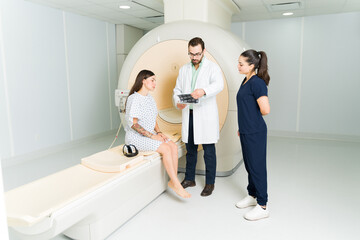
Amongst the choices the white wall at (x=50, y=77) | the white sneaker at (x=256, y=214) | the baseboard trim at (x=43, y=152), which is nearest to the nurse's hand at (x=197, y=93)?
the white sneaker at (x=256, y=214)

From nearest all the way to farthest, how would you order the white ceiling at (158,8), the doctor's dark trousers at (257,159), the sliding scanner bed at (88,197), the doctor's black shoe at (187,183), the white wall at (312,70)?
1. the sliding scanner bed at (88,197)
2. the doctor's dark trousers at (257,159)
3. the doctor's black shoe at (187,183)
4. the white ceiling at (158,8)
5. the white wall at (312,70)

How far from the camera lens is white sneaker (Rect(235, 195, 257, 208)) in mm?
2293

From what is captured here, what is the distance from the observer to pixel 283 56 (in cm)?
472

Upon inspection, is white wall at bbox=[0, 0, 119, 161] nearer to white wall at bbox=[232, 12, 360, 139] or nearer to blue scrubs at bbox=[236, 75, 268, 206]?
white wall at bbox=[232, 12, 360, 139]

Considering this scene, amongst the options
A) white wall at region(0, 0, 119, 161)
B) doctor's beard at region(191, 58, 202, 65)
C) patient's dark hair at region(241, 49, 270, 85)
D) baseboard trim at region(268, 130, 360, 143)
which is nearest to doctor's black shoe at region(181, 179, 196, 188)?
doctor's beard at region(191, 58, 202, 65)

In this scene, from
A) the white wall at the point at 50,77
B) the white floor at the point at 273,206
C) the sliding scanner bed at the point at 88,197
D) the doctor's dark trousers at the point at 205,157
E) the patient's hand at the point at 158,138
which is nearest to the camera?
the sliding scanner bed at the point at 88,197

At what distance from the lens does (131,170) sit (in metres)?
2.00

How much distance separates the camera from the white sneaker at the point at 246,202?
2.29 meters

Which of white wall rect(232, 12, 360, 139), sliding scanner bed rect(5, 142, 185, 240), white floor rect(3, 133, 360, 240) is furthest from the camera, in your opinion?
white wall rect(232, 12, 360, 139)

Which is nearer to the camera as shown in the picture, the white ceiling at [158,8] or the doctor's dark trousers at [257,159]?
the doctor's dark trousers at [257,159]

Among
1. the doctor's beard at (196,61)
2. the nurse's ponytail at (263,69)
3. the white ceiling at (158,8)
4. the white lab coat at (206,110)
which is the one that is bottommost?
the white lab coat at (206,110)

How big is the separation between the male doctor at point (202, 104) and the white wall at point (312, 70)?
270cm

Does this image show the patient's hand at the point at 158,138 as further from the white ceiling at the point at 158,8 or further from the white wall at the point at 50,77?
the white ceiling at the point at 158,8

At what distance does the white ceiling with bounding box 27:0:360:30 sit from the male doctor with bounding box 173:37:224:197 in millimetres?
1564
